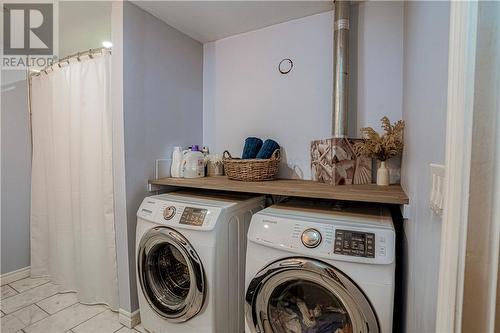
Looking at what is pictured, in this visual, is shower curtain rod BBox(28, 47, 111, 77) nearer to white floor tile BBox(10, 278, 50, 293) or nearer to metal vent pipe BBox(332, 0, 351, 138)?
metal vent pipe BBox(332, 0, 351, 138)

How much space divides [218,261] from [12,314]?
1736mm

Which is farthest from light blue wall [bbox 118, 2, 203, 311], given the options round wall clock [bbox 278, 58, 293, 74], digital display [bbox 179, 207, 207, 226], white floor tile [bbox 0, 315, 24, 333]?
round wall clock [bbox 278, 58, 293, 74]

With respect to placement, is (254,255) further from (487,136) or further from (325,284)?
(487,136)

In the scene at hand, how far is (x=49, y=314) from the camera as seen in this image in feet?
5.98

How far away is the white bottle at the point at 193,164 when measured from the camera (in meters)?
1.95

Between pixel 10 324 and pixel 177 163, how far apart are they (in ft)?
5.15

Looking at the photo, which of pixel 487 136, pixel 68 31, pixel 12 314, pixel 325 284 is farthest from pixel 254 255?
pixel 68 31

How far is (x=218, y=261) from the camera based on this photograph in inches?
52.7

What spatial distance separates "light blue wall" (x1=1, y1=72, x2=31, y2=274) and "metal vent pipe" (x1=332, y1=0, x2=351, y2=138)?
2.72 metres

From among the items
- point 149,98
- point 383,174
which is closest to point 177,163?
point 149,98

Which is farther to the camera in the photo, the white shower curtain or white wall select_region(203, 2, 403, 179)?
the white shower curtain

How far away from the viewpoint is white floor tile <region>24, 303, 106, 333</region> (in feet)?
5.47

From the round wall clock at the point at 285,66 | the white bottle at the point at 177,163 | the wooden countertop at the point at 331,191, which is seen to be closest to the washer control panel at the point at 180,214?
the wooden countertop at the point at 331,191

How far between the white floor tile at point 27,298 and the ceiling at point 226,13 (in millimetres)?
2396
